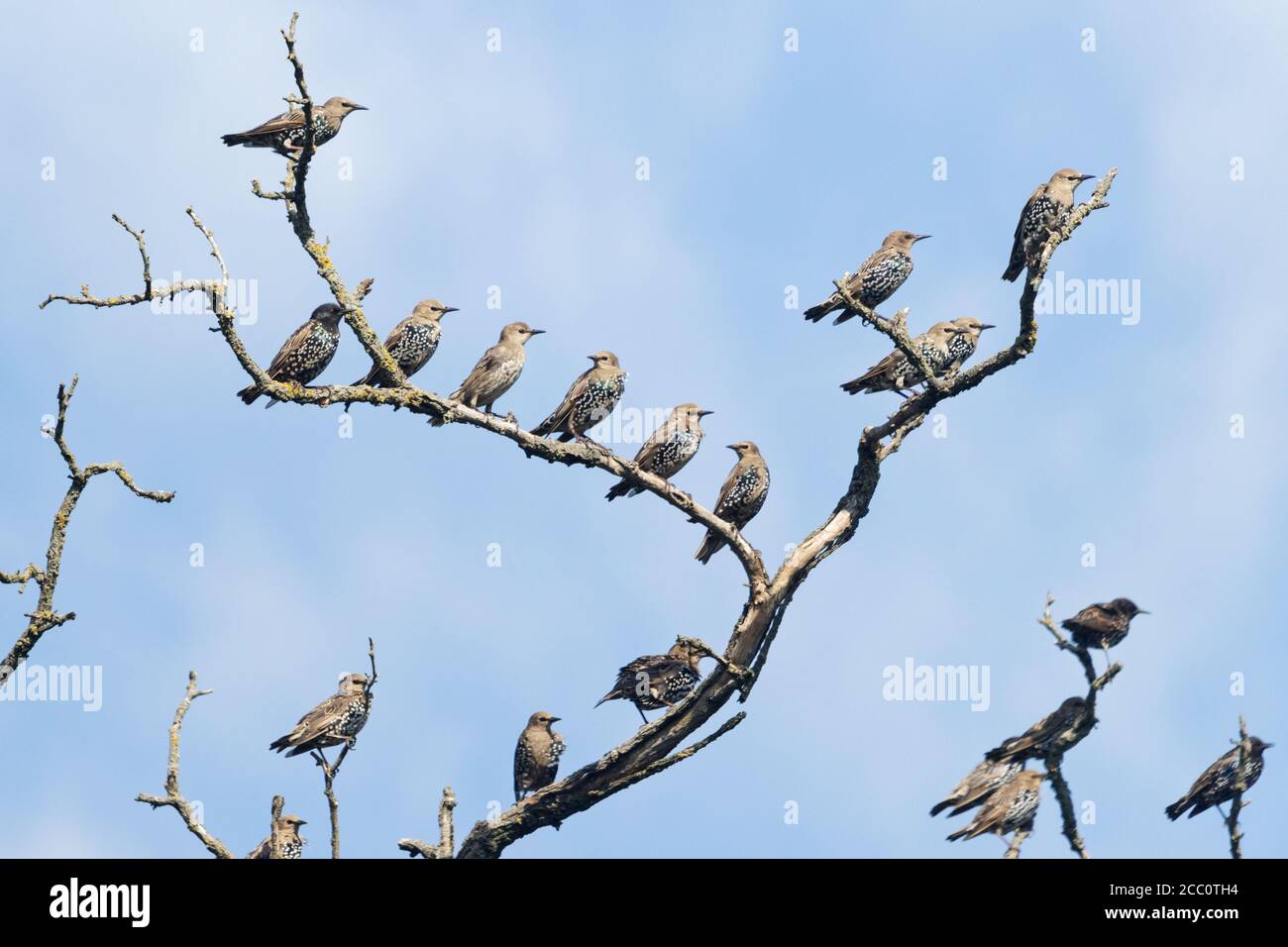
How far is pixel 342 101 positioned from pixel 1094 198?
6380 mm

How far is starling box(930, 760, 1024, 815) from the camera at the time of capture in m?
11.7

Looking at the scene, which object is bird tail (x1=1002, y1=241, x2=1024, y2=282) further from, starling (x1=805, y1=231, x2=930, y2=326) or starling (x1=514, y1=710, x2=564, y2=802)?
starling (x1=514, y1=710, x2=564, y2=802)

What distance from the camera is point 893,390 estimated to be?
1332 cm

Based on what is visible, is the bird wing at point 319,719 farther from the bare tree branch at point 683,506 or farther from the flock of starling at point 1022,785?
the flock of starling at point 1022,785

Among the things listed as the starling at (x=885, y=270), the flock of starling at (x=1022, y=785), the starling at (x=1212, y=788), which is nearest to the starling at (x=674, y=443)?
the starling at (x=885, y=270)

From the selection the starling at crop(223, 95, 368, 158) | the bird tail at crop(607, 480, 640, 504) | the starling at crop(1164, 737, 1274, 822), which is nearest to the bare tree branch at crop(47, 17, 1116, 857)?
the bird tail at crop(607, 480, 640, 504)

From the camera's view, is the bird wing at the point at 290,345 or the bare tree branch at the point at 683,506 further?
the bird wing at the point at 290,345

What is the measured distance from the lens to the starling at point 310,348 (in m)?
13.0

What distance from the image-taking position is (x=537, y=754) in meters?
14.2

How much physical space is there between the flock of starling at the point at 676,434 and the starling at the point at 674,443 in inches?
0.4

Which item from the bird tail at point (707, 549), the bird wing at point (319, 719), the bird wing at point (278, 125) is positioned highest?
the bird wing at point (278, 125)
